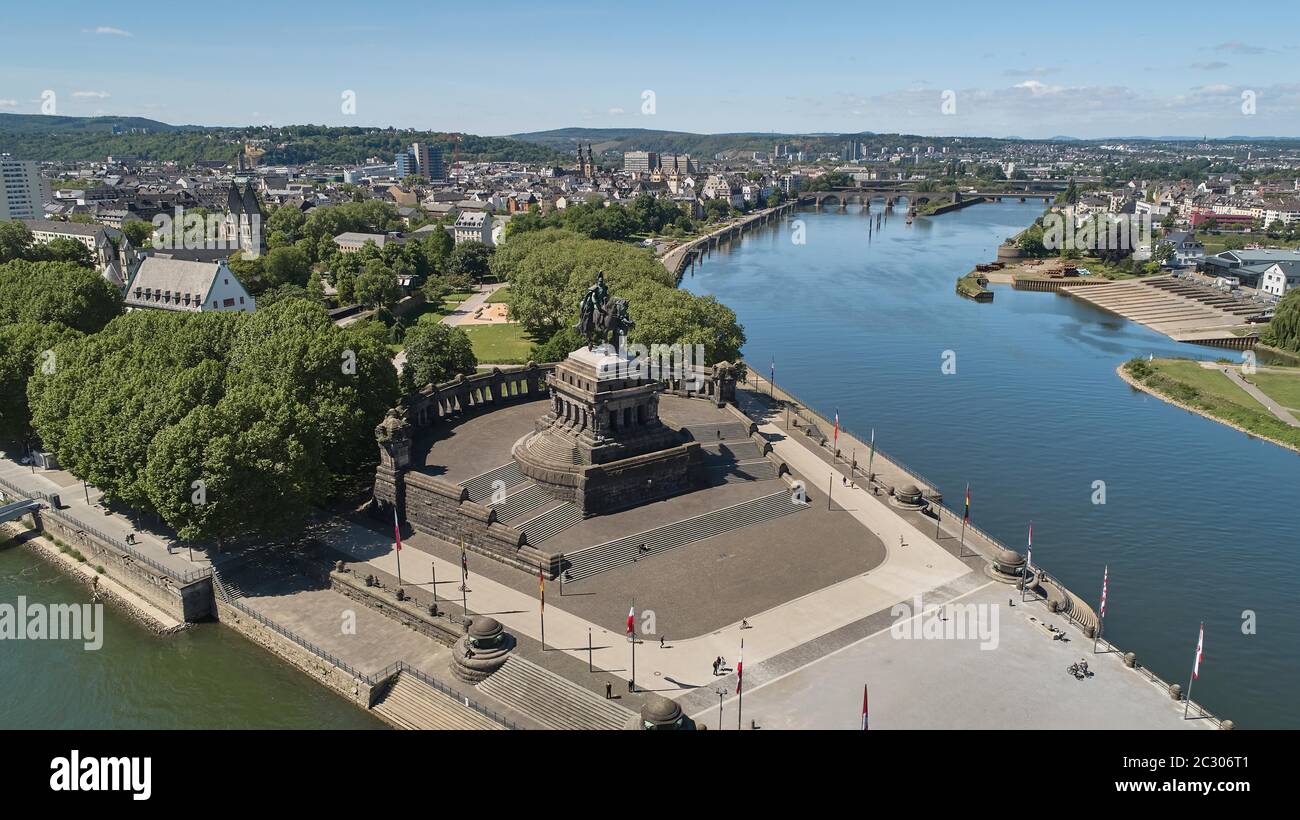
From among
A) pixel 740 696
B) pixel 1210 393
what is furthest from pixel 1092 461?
pixel 740 696

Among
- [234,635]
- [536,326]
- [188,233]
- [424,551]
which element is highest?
[188,233]

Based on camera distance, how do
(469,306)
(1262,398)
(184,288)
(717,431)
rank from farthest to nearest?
(469,306)
(184,288)
(1262,398)
(717,431)

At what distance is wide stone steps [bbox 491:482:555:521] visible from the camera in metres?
57.4

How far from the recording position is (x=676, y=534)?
57406 millimetres

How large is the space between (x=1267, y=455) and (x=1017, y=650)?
55.2 metres

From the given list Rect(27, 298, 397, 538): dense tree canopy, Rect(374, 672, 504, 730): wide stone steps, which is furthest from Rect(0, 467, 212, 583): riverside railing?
Rect(374, 672, 504, 730): wide stone steps

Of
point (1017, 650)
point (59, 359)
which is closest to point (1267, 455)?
point (1017, 650)

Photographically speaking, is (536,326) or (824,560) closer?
(824,560)

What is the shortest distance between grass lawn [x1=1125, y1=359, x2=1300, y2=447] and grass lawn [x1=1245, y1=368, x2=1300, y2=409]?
91cm

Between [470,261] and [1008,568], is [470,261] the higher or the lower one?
the higher one

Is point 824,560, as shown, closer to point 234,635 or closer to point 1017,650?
point 1017,650

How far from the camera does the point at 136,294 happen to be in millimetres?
108875

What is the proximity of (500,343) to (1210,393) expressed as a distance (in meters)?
87.1

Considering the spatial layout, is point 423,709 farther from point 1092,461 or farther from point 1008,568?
point 1092,461
